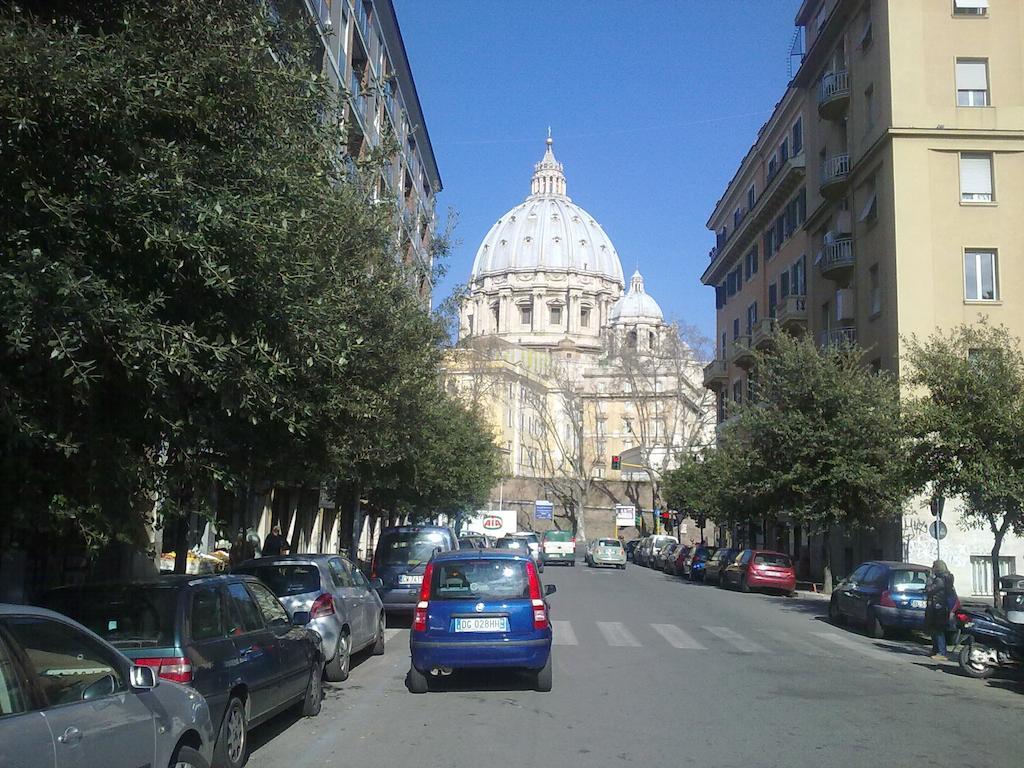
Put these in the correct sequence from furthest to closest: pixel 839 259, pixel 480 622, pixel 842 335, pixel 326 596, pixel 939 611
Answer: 1. pixel 839 259
2. pixel 842 335
3. pixel 939 611
4. pixel 326 596
5. pixel 480 622

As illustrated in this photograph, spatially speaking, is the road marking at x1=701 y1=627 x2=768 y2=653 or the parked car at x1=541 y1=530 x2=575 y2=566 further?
the parked car at x1=541 y1=530 x2=575 y2=566

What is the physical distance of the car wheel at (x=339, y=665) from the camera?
12.3 metres

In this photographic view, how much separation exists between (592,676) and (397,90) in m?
30.8

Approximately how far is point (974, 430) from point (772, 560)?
13147mm

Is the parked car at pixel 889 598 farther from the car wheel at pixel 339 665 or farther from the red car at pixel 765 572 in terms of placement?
the red car at pixel 765 572

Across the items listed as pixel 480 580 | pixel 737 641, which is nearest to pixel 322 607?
pixel 480 580

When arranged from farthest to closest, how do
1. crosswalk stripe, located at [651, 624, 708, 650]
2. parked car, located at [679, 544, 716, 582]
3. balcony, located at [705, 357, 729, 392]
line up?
balcony, located at [705, 357, 729, 392] < parked car, located at [679, 544, 716, 582] < crosswalk stripe, located at [651, 624, 708, 650]

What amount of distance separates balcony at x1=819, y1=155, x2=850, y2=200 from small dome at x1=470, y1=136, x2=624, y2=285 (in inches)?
4607

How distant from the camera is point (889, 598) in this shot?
19.3 metres

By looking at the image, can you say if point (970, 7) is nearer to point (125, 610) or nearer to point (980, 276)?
point (980, 276)

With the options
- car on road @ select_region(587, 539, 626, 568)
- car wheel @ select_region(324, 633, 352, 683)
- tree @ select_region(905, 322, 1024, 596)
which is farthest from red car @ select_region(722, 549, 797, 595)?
car wheel @ select_region(324, 633, 352, 683)

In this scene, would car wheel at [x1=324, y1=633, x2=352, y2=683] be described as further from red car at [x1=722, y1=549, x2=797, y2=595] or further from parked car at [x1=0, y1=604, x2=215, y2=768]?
red car at [x1=722, y1=549, x2=797, y2=595]

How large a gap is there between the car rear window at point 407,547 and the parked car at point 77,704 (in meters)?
13.5

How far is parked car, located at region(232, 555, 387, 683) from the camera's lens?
40.0ft
